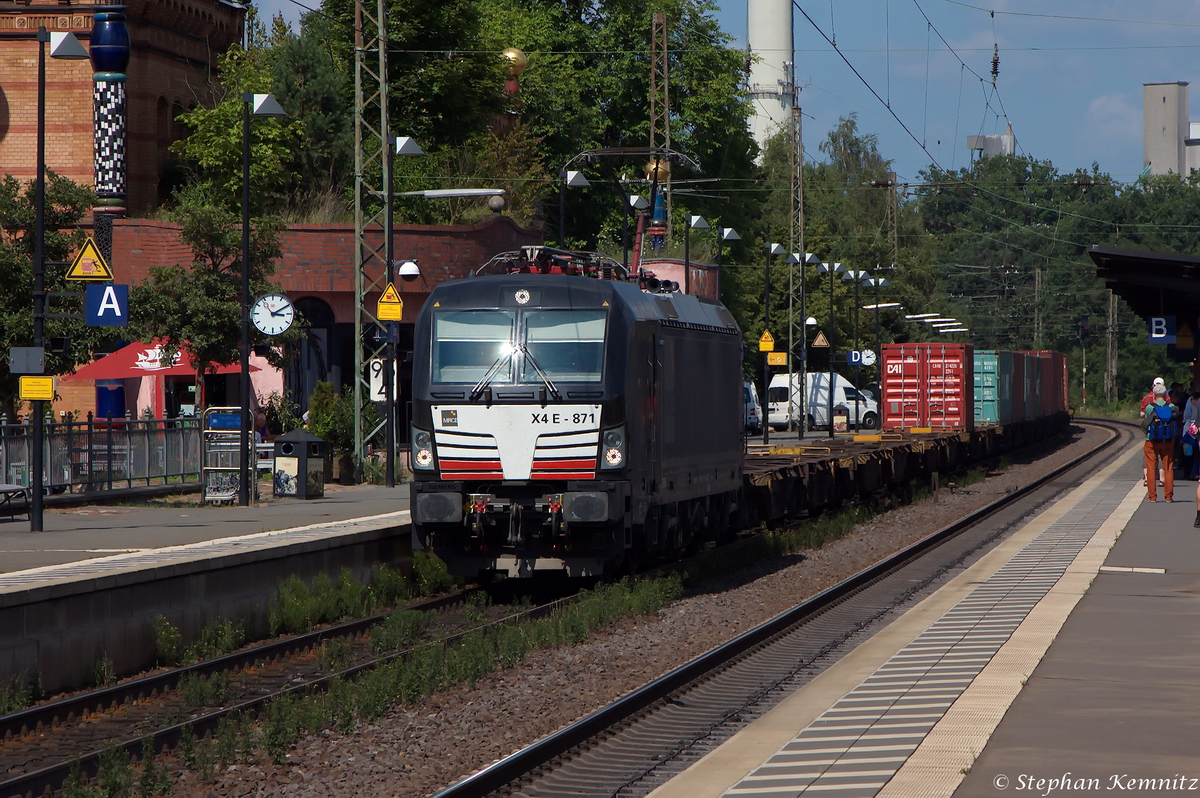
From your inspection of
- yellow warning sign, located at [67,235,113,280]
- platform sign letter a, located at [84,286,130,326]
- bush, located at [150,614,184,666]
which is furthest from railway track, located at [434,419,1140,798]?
yellow warning sign, located at [67,235,113,280]

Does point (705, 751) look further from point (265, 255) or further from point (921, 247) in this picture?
point (921, 247)

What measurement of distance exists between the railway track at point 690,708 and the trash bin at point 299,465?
10.4 meters

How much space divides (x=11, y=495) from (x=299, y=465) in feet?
18.0

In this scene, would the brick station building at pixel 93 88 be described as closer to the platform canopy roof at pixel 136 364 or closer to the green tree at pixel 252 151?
the green tree at pixel 252 151

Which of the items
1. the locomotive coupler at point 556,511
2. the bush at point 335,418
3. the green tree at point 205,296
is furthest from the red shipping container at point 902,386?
the locomotive coupler at point 556,511

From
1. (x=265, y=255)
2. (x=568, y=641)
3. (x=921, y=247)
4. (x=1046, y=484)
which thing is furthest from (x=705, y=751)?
(x=921, y=247)

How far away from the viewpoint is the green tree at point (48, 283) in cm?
2736

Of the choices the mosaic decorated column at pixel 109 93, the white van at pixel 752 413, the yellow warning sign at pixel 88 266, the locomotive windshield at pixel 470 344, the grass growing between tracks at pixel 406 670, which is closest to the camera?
the grass growing between tracks at pixel 406 670

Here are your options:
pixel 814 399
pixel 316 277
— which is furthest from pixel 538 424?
pixel 814 399

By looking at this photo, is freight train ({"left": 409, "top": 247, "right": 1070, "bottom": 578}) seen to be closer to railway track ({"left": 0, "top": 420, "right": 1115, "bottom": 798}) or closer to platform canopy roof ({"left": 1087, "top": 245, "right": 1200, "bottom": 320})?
railway track ({"left": 0, "top": 420, "right": 1115, "bottom": 798})

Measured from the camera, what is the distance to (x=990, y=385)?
4381 centimetres

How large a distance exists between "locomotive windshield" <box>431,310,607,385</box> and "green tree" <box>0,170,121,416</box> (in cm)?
1290

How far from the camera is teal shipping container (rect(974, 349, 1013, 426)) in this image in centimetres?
4366

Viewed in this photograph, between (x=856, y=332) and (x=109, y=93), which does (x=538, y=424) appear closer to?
(x=109, y=93)
